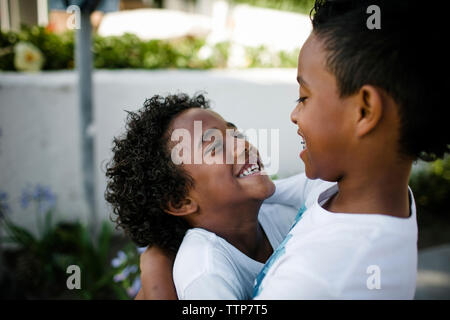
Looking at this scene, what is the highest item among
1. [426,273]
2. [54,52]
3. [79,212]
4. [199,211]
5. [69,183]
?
[54,52]

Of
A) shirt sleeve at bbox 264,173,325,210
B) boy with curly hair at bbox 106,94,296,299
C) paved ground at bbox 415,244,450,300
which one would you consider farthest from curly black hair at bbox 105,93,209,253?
paved ground at bbox 415,244,450,300

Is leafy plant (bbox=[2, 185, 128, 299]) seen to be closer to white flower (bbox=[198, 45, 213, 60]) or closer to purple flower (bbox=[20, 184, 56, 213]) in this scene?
→ purple flower (bbox=[20, 184, 56, 213])

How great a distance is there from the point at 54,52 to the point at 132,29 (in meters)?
2.32

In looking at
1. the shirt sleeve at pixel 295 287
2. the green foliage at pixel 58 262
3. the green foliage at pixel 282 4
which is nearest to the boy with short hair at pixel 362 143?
the shirt sleeve at pixel 295 287

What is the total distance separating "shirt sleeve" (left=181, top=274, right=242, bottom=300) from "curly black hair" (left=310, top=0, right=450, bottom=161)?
593mm

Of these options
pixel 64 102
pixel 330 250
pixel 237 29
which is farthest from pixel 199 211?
pixel 237 29

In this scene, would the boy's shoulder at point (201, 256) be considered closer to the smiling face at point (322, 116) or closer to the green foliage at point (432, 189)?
the smiling face at point (322, 116)

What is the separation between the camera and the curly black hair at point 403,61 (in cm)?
95

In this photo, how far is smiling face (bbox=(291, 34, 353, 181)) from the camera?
103 cm

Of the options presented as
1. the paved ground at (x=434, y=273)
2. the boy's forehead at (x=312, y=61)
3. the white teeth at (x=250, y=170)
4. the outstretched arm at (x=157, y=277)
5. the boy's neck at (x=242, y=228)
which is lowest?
the paved ground at (x=434, y=273)

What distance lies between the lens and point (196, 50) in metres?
4.69

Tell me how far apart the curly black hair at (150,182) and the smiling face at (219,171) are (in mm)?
59

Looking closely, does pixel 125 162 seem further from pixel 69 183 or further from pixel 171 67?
pixel 171 67

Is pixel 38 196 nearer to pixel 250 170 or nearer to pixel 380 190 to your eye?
pixel 250 170
